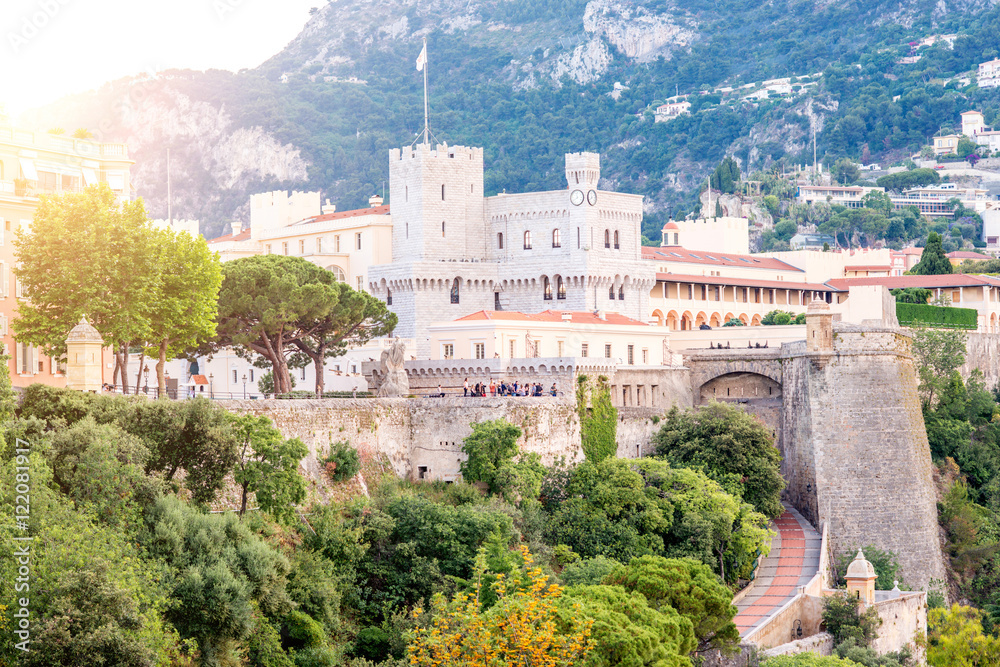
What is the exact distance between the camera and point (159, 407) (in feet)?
132

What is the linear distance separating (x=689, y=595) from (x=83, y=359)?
20.1 metres

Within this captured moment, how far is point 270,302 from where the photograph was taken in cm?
5819

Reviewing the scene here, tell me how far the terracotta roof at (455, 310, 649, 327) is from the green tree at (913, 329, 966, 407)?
55.7 feet

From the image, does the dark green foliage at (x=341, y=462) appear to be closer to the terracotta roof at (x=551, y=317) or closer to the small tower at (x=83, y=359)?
the small tower at (x=83, y=359)

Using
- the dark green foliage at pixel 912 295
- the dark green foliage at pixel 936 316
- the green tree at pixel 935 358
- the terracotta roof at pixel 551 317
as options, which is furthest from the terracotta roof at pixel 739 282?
the terracotta roof at pixel 551 317

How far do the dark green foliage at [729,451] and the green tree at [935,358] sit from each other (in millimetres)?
16613

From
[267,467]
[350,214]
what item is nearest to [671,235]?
[350,214]

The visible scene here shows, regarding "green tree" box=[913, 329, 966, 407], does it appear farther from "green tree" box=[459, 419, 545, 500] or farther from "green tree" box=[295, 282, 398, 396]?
"green tree" box=[459, 419, 545, 500]

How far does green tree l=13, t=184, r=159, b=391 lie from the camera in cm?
4544

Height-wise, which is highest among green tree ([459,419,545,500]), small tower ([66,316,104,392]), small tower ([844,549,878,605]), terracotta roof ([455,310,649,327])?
terracotta roof ([455,310,649,327])

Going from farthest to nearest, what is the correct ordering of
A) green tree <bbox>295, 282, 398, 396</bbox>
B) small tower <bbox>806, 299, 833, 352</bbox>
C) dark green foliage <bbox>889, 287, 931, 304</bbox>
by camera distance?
dark green foliage <bbox>889, 287, 931, 304</bbox>, small tower <bbox>806, 299, 833, 352</bbox>, green tree <bbox>295, 282, 398, 396</bbox>

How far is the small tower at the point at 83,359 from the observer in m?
41.8

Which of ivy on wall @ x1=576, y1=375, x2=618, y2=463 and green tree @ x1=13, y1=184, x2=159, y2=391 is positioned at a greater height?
green tree @ x1=13, y1=184, x2=159, y2=391

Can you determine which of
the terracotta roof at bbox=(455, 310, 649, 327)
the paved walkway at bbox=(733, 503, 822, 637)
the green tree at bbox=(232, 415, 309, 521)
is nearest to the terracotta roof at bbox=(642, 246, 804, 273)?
the terracotta roof at bbox=(455, 310, 649, 327)
